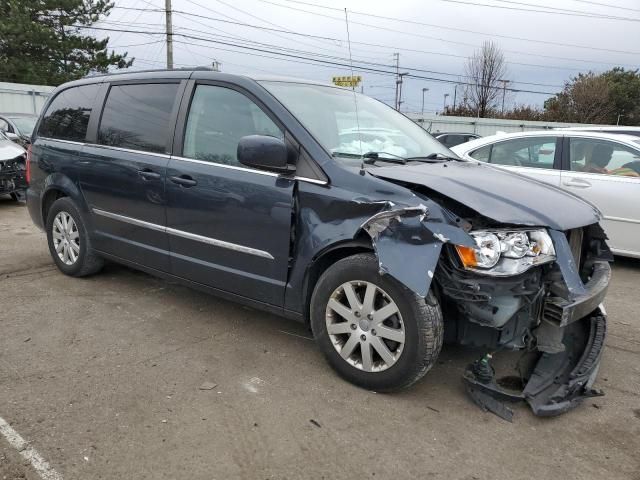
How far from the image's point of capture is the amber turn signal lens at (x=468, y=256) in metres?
2.79

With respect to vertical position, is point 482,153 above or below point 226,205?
above

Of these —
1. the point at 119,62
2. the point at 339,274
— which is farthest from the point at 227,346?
the point at 119,62

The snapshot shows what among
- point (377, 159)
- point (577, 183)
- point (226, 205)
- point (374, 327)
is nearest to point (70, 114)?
point (226, 205)

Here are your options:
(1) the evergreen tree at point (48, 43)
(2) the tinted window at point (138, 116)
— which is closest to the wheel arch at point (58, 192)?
(2) the tinted window at point (138, 116)

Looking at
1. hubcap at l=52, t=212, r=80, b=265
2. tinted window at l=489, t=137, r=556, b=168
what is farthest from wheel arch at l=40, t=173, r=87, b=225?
tinted window at l=489, t=137, r=556, b=168

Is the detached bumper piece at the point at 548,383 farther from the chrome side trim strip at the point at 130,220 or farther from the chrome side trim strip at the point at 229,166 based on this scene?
the chrome side trim strip at the point at 130,220

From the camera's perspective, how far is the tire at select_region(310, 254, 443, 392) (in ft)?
9.45

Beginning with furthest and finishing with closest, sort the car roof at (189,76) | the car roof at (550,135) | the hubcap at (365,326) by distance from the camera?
the car roof at (550,135) → the car roof at (189,76) → the hubcap at (365,326)

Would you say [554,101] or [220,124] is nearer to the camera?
[220,124]

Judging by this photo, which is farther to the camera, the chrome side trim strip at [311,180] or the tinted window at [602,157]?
the tinted window at [602,157]

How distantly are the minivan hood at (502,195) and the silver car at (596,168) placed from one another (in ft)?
8.79

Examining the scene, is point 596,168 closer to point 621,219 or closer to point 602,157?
point 602,157

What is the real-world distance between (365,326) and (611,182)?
169 inches

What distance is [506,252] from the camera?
2.83m
